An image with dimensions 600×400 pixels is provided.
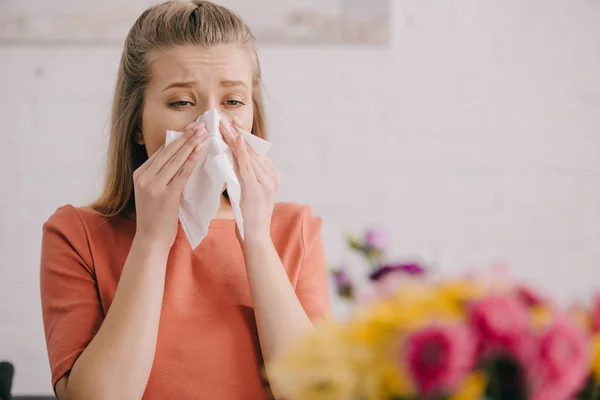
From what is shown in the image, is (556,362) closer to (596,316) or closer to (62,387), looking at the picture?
(596,316)

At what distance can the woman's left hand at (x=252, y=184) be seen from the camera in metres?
1.08

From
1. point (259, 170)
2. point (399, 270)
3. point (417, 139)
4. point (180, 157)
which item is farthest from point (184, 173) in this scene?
point (417, 139)

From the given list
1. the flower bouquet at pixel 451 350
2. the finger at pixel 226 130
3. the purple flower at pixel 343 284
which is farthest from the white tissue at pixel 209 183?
the flower bouquet at pixel 451 350

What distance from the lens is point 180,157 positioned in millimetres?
1053

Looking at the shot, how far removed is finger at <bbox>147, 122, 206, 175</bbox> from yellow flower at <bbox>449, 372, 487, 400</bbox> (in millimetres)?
724

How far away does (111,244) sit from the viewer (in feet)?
3.77

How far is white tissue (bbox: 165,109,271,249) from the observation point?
3.47 ft

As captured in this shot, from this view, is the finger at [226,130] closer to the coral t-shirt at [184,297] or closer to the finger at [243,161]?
the finger at [243,161]

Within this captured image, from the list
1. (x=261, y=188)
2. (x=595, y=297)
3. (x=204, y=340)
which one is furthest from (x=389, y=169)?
(x=595, y=297)

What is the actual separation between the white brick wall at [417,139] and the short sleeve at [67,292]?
66 centimetres

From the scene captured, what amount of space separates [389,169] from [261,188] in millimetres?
738

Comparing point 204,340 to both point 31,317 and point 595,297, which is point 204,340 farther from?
point 31,317

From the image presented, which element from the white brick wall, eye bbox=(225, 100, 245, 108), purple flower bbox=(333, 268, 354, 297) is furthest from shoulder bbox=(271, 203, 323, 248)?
the white brick wall

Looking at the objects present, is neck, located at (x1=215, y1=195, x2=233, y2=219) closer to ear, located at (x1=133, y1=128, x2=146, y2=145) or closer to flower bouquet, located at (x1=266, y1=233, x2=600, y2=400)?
ear, located at (x1=133, y1=128, x2=146, y2=145)
